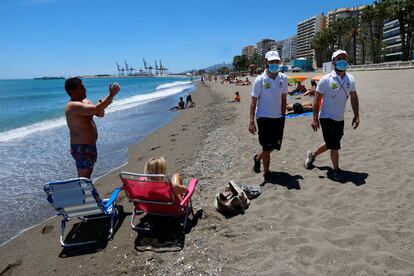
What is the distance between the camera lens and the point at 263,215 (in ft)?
13.5

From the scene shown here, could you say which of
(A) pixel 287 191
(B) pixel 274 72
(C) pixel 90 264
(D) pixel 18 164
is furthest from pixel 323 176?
→ (D) pixel 18 164

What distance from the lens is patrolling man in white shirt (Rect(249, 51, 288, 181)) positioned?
475 cm

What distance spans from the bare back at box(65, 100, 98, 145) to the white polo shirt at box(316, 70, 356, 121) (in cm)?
337

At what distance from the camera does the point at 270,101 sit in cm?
480

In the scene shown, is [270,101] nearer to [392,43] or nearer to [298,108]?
[298,108]

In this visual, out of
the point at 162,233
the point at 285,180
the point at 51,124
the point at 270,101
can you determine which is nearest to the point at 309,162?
the point at 285,180

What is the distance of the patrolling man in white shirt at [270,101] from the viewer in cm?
475

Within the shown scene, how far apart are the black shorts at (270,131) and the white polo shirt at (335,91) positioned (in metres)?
0.73

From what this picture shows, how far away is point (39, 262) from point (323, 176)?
425 centimetres

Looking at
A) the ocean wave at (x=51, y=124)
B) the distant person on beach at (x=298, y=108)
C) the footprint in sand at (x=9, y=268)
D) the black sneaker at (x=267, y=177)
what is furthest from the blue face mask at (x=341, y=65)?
the ocean wave at (x=51, y=124)

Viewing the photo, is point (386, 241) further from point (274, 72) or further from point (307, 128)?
point (307, 128)

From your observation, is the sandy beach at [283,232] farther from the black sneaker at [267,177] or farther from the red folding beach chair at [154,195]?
the red folding beach chair at [154,195]

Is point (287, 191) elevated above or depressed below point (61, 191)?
below

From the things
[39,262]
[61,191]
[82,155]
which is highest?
[82,155]
